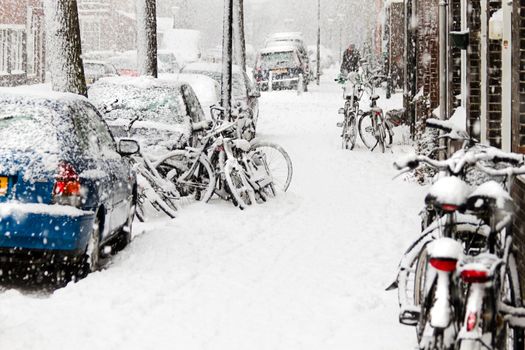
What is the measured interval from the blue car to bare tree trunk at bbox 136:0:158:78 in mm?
10514

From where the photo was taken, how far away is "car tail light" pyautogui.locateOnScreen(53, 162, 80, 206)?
7.87 metres

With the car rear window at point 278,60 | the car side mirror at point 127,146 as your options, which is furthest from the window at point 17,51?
the car side mirror at point 127,146

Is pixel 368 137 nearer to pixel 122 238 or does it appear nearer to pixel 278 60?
pixel 122 238

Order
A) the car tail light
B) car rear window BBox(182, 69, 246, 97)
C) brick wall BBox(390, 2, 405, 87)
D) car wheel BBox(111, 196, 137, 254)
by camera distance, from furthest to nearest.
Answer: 1. brick wall BBox(390, 2, 405, 87)
2. car rear window BBox(182, 69, 246, 97)
3. car wheel BBox(111, 196, 137, 254)
4. the car tail light

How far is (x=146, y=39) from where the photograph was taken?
19.4 metres

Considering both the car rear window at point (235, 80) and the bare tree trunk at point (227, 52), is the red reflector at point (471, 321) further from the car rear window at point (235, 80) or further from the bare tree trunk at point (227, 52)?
the car rear window at point (235, 80)

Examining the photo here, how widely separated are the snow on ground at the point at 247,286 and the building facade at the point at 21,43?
87.7ft

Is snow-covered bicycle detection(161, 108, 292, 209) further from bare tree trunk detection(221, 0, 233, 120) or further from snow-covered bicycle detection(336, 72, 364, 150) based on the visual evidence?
snow-covered bicycle detection(336, 72, 364, 150)

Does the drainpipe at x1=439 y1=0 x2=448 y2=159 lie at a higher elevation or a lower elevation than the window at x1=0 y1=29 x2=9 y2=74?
lower

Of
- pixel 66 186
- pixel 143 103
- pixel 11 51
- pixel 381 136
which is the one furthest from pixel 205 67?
pixel 11 51

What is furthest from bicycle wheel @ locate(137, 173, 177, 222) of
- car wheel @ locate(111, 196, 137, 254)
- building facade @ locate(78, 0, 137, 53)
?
building facade @ locate(78, 0, 137, 53)

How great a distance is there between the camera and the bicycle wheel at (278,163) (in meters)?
13.6

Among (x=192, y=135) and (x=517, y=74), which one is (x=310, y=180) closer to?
(x=192, y=135)

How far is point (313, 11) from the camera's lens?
371ft
